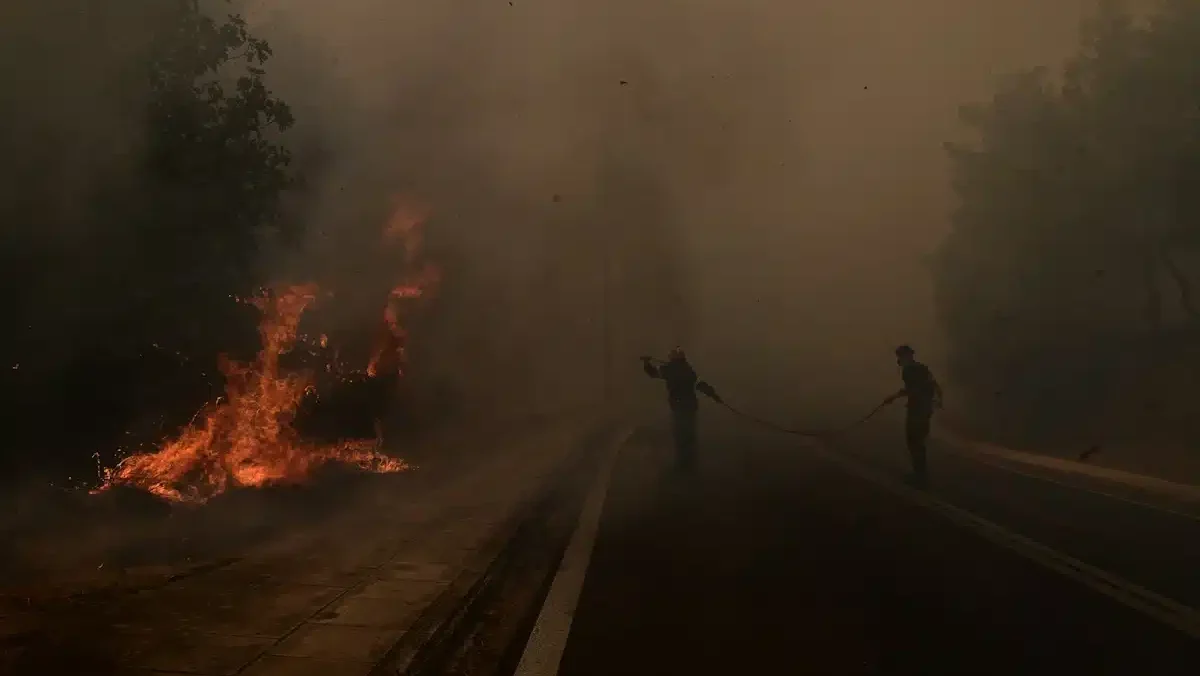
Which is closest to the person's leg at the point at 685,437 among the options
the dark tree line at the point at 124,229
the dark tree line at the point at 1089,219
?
the dark tree line at the point at 124,229

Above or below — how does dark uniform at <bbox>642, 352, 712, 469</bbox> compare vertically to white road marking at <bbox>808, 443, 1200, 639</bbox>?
above

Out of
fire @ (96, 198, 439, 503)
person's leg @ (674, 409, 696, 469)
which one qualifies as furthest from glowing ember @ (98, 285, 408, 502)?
person's leg @ (674, 409, 696, 469)

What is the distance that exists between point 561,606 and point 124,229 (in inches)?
257

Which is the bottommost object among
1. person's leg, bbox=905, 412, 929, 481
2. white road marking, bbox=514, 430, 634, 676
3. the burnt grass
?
the burnt grass

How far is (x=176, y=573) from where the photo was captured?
666 centimetres

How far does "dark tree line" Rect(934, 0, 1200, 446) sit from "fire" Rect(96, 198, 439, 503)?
1743 cm

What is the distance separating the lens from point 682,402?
12305 mm

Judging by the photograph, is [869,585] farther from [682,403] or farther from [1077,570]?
[682,403]

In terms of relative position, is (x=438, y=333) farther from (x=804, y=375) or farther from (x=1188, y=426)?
(x=804, y=375)

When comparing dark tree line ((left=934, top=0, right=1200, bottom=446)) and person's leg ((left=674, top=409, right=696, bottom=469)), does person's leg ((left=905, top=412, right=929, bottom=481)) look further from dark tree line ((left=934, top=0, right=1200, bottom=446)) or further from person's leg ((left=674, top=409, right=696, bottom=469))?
dark tree line ((left=934, top=0, right=1200, bottom=446))

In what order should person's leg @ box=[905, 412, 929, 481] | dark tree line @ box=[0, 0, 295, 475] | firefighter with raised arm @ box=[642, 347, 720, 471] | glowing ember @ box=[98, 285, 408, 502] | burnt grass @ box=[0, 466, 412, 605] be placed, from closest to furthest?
burnt grass @ box=[0, 466, 412, 605]
dark tree line @ box=[0, 0, 295, 475]
glowing ember @ box=[98, 285, 408, 502]
person's leg @ box=[905, 412, 929, 481]
firefighter with raised arm @ box=[642, 347, 720, 471]

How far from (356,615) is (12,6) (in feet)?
24.7

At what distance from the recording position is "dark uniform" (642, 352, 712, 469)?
12336 mm

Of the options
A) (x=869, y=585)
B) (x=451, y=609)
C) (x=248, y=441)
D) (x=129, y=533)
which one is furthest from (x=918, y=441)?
(x=129, y=533)
